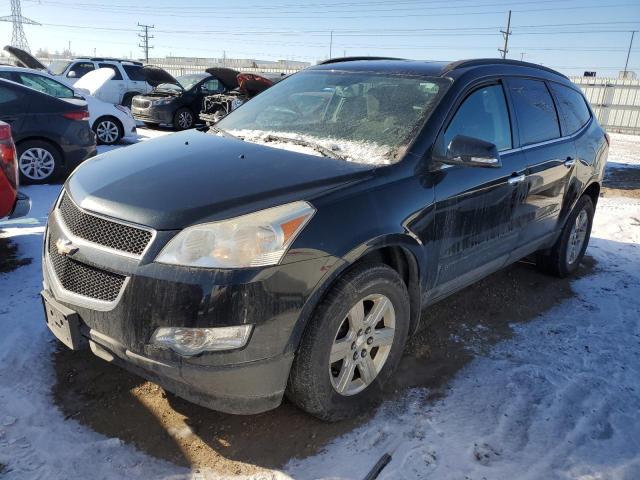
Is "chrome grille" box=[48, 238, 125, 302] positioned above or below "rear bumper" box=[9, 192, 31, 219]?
above

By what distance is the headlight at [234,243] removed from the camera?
6.98 feet

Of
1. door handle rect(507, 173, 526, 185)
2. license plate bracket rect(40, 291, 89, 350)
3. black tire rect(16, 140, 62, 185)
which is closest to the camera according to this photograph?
license plate bracket rect(40, 291, 89, 350)

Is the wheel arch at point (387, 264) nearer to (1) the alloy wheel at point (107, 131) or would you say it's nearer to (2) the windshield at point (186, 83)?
(1) the alloy wheel at point (107, 131)

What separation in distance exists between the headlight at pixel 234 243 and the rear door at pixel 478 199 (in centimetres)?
112

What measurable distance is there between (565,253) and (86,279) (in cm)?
413

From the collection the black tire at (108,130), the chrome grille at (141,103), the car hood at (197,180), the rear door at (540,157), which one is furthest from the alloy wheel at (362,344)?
the chrome grille at (141,103)

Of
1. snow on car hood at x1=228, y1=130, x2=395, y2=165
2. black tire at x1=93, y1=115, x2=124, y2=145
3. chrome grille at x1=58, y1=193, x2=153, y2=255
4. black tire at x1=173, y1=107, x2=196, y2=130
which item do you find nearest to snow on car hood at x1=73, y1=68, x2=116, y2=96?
black tire at x1=93, y1=115, x2=124, y2=145

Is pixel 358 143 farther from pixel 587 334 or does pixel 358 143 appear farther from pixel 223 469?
pixel 587 334

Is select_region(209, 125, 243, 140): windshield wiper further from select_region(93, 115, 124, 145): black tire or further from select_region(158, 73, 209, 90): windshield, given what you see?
select_region(158, 73, 209, 90): windshield

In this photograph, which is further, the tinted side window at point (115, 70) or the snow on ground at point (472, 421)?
the tinted side window at point (115, 70)

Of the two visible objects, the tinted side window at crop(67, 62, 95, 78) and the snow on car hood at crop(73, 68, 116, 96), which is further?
the tinted side window at crop(67, 62, 95, 78)

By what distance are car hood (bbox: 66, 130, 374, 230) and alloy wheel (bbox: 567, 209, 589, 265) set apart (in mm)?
3016

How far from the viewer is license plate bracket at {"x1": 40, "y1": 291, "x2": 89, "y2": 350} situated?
233 cm

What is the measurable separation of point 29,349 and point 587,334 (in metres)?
3.75
